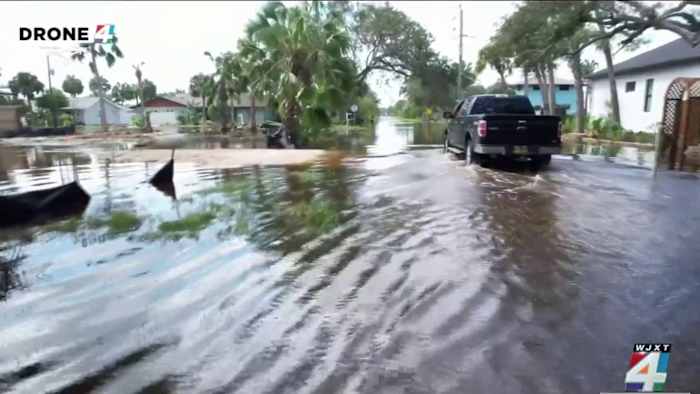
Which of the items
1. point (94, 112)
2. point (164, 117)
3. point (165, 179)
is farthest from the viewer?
point (164, 117)

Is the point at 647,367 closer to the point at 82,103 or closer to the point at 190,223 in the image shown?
the point at 190,223

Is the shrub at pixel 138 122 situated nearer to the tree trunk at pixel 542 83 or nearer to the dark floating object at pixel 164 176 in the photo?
the tree trunk at pixel 542 83

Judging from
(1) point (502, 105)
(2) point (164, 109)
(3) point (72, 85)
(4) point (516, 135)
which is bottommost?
(4) point (516, 135)

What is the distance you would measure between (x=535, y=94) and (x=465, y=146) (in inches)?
2219

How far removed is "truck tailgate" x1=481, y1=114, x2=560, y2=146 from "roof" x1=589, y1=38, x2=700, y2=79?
1409 centimetres

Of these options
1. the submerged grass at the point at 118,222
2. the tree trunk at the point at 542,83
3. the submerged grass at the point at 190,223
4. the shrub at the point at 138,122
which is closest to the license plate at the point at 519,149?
the submerged grass at the point at 190,223

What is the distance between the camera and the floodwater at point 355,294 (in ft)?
10.7

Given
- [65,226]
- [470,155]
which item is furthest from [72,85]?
[65,226]

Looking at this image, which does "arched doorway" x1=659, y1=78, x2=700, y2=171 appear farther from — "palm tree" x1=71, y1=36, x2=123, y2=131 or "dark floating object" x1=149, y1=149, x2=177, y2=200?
"palm tree" x1=71, y1=36, x2=123, y2=131

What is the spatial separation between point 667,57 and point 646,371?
1087 inches

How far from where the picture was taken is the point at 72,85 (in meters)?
89.7

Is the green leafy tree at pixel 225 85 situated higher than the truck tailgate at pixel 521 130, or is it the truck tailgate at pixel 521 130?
the green leafy tree at pixel 225 85

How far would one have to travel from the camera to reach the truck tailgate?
11844 millimetres

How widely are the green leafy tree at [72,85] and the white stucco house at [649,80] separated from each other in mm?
89021
